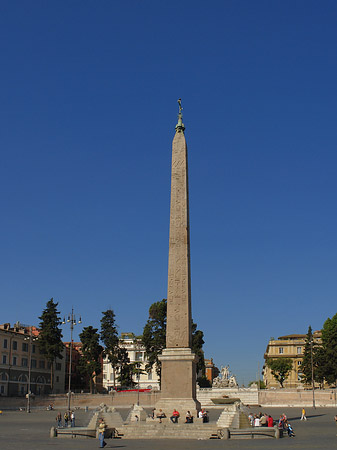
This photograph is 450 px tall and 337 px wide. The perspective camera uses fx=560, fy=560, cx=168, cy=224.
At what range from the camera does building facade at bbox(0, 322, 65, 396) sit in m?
56.1

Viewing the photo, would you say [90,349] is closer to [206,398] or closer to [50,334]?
[50,334]

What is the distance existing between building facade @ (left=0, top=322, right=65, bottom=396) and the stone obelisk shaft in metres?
32.2

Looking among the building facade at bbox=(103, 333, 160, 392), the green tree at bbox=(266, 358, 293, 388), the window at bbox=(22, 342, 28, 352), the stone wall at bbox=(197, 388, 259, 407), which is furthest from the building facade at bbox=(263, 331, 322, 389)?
the window at bbox=(22, 342, 28, 352)

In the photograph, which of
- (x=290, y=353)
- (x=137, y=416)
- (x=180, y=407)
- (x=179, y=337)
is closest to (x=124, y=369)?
(x=290, y=353)

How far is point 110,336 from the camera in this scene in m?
60.0

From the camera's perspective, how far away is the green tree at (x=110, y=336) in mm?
59219

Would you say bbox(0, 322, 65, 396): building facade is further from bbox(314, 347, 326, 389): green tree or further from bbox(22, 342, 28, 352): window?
bbox(314, 347, 326, 389): green tree

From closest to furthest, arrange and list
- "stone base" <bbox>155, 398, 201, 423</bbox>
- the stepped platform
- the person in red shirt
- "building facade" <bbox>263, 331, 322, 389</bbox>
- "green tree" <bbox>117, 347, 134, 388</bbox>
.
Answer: the stepped platform, the person in red shirt, "stone base" <bbox>155, 398, 201, 423</bbox>, "green tree" <bbox>117, 347, 134, 388</bbox>, "building facade" <bbox>263, 331, 322, 389</bbox>

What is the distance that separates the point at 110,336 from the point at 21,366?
384 inches

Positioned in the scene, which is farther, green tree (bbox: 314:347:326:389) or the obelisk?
green tree (bbox: 314:347:326:389)

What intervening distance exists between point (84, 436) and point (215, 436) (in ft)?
17.6

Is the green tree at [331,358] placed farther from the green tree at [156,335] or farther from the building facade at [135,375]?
the building facade at [135,375]

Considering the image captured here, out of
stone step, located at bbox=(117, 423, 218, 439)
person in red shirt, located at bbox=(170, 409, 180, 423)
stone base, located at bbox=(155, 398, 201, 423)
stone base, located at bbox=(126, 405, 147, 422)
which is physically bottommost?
stone step, located at bbox=(117, 423, 218, 439)

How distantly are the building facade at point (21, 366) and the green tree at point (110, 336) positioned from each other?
7.70 m
